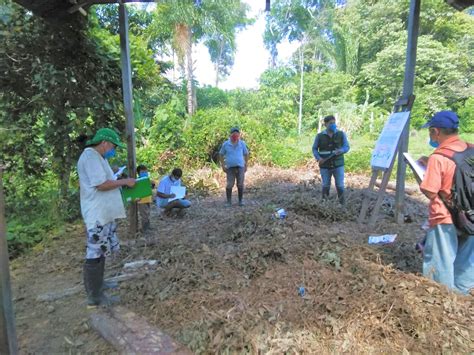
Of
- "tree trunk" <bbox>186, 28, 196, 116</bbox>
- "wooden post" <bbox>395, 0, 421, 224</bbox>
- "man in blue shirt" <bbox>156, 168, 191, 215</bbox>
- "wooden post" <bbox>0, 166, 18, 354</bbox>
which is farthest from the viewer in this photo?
"tree trunk" <bbox>186, 28, 196, 116</bbox>

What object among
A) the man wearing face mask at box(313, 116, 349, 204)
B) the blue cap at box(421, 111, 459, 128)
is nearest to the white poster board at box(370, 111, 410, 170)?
the man wearing face mask at box(313, 116, 349, 204)

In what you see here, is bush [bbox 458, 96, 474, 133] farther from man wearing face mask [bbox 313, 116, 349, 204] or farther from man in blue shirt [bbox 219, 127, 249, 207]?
man in blue shirt [bbox 219, 127, 249, 207]

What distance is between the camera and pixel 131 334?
9.66ft

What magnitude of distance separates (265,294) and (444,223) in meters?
1.62

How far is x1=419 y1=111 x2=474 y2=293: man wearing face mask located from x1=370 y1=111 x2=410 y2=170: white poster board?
180 cm

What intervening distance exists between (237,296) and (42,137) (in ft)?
15.4

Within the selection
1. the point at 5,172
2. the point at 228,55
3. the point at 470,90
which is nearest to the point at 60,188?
the point at 5,172

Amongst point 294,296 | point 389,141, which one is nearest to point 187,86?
point 389,141

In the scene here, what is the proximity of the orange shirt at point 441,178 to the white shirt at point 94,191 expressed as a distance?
8.95 feet

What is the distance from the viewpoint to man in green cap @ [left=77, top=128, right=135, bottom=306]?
334cm

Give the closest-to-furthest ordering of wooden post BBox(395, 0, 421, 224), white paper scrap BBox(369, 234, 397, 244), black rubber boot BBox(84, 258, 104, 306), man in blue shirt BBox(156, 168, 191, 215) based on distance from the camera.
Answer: black rubber boot BBox(84, 258, 104, 306) < white paper scrap BBox(369, 234, 397, 244) < wooden post BBox(395, 0, 421, 224) < man in blue shirt BBox(156, 168, 191, 215)

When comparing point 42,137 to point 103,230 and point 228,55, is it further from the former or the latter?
point 228,55

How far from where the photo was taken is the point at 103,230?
3445 millimetres

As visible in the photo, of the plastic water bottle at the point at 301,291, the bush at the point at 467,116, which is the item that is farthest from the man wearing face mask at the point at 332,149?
the bush at the point at 467,116
